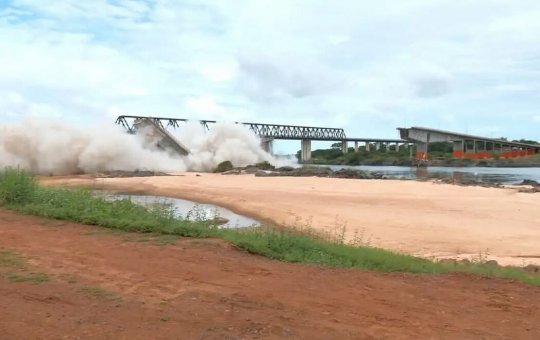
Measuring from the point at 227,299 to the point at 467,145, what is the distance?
405 feet

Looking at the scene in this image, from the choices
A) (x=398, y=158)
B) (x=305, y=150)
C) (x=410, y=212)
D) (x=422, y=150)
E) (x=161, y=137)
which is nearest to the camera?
(x=410, y=212)

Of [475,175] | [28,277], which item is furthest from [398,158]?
[28,277]

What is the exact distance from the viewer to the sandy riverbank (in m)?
18.0

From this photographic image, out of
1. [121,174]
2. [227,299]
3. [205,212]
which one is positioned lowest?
[205,212]

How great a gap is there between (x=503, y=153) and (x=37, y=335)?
128392mm

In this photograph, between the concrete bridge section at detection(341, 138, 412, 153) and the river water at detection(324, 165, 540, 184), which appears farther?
the concrete bridge section at detection(341, 138, 412, 153)

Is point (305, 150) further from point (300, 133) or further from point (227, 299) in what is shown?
point (227, 299)

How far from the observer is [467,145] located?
122812mm

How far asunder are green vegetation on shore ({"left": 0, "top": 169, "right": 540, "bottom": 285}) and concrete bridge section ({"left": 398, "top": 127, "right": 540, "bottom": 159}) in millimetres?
105376

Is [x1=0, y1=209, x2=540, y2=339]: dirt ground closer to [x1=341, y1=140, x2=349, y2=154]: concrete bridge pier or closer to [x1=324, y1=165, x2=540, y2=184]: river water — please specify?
[x1=324, y1=165, x2=540, y2=184]: river water

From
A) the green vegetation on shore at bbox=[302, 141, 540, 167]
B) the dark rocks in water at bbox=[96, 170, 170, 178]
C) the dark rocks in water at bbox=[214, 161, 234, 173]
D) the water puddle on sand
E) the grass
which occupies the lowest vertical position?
the water puddle on sand

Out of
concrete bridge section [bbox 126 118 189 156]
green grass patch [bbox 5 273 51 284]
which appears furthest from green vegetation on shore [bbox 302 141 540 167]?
green grass patch [bbox 5 273 51 284]

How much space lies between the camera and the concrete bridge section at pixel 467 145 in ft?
387

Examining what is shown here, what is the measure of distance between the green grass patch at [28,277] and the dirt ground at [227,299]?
0.25 feet
